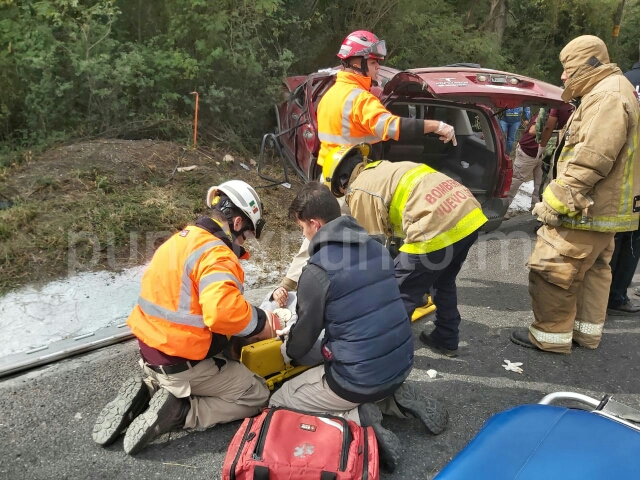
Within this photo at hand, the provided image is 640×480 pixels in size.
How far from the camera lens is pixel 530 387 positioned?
3383 mm

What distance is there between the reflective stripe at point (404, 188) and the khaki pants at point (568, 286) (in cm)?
108

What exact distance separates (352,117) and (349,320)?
1.80 metres

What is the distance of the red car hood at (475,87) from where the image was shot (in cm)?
413

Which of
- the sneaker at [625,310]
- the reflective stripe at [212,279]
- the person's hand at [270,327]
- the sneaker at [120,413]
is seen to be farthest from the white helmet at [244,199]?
the sneaker at [625,310]

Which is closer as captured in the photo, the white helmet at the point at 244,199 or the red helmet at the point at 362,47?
the white helmet at the point at 244,199

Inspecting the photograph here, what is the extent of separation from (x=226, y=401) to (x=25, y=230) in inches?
112

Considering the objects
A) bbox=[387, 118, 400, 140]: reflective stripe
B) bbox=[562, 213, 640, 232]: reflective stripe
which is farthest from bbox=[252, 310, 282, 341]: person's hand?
bbox=[562, 213, 640, 232]: reflective stripe

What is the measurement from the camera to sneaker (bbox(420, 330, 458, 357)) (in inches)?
147

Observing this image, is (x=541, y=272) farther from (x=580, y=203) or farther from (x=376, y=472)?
(x=376, y=472)

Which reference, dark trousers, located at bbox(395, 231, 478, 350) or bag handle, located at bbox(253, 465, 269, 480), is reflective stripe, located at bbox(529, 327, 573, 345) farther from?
bag handle, located at bbox(253, 465, 269, 480)

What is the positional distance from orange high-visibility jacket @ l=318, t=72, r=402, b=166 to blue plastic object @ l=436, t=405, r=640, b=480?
2.32 m

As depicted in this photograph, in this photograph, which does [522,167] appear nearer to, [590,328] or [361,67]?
[590,328]

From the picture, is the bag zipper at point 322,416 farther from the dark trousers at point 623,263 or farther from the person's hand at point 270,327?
the dark trousers at point 623,263

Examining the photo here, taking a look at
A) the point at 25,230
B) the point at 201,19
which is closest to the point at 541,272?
the point at 25,230
